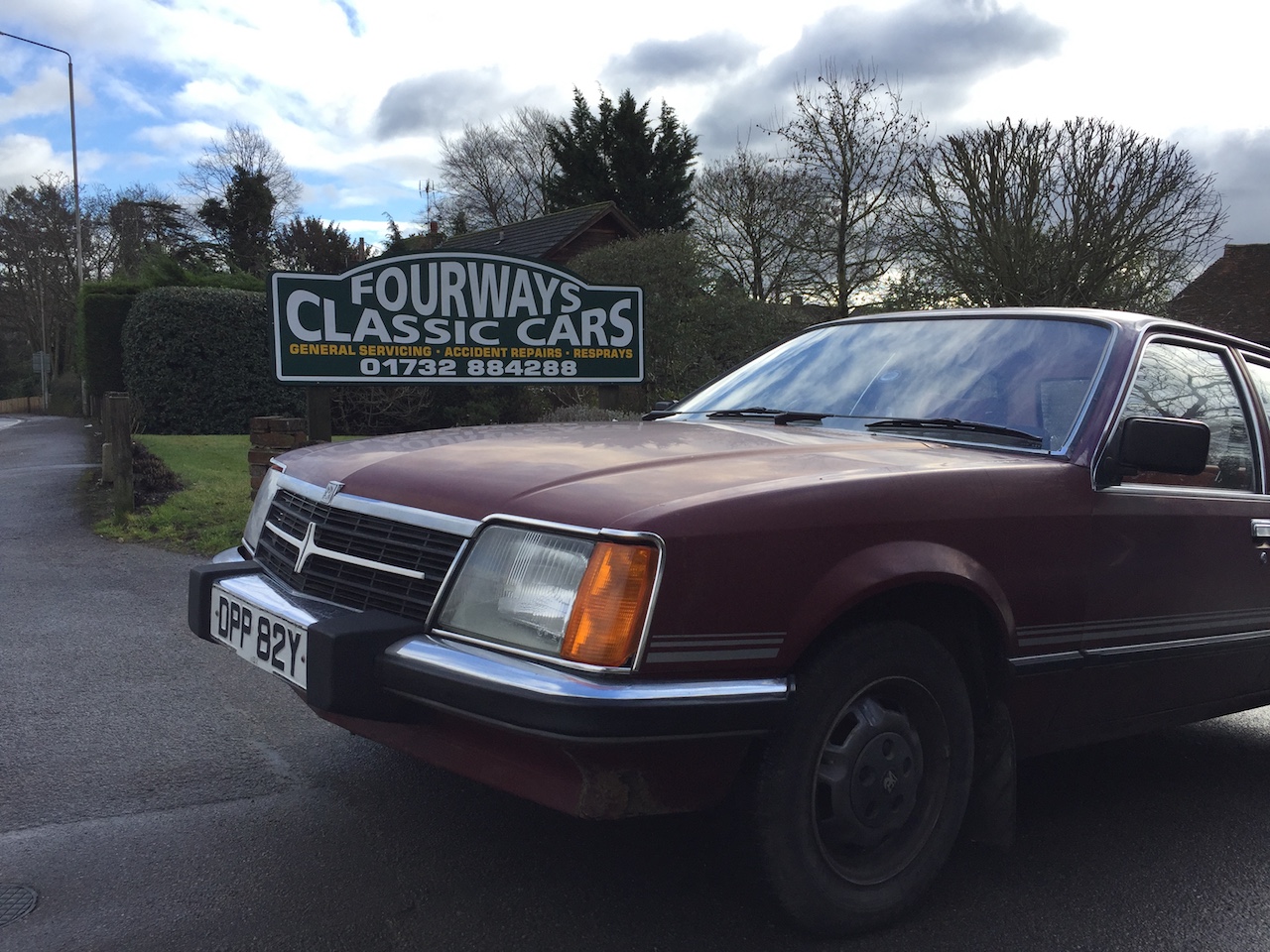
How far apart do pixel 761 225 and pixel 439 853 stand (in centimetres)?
2642

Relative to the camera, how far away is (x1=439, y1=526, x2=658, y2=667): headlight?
2.23 m

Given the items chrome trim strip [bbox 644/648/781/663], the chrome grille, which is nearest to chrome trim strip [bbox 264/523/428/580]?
the chrome grille

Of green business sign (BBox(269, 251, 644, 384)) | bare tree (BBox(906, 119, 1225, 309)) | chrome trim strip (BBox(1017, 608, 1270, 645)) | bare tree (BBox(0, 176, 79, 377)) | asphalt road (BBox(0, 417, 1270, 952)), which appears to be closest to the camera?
asphalt road (BBox(0, 417, 1270, 952))

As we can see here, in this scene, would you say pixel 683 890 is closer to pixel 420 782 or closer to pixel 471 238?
pixel 420 782

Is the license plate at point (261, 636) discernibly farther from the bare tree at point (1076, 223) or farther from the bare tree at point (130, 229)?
the bare tree at point (130, 229)

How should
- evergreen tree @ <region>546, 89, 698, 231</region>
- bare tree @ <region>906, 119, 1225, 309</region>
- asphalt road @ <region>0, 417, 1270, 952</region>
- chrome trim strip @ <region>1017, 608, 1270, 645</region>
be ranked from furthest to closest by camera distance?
evergreen tree @ <region>546, 89, 698, 231</region> < bare tree @ <region>906, 119, 1225, 309</region> < chrome trim strip @ <region>1017, 608, 1270, 645</region> < asphalt road @ <region>0, 417, 1270, 952</region>

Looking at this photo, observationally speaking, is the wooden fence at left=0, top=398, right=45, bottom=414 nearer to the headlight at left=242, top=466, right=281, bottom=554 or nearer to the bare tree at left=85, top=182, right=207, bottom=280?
the bare tree at left=85, top=182, right=207, bottom=280

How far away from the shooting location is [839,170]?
84.4ft

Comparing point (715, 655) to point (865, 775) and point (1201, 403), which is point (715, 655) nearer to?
point (865, 775)

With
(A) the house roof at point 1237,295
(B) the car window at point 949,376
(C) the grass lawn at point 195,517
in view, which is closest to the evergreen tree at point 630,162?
(A) the house roof at point 1237,295

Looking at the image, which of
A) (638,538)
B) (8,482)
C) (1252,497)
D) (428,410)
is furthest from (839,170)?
(638,538)

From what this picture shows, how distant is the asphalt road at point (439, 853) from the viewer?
2.63m

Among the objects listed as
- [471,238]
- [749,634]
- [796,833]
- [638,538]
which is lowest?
Answer: [796,833]

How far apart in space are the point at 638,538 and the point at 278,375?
6925 millimetres
